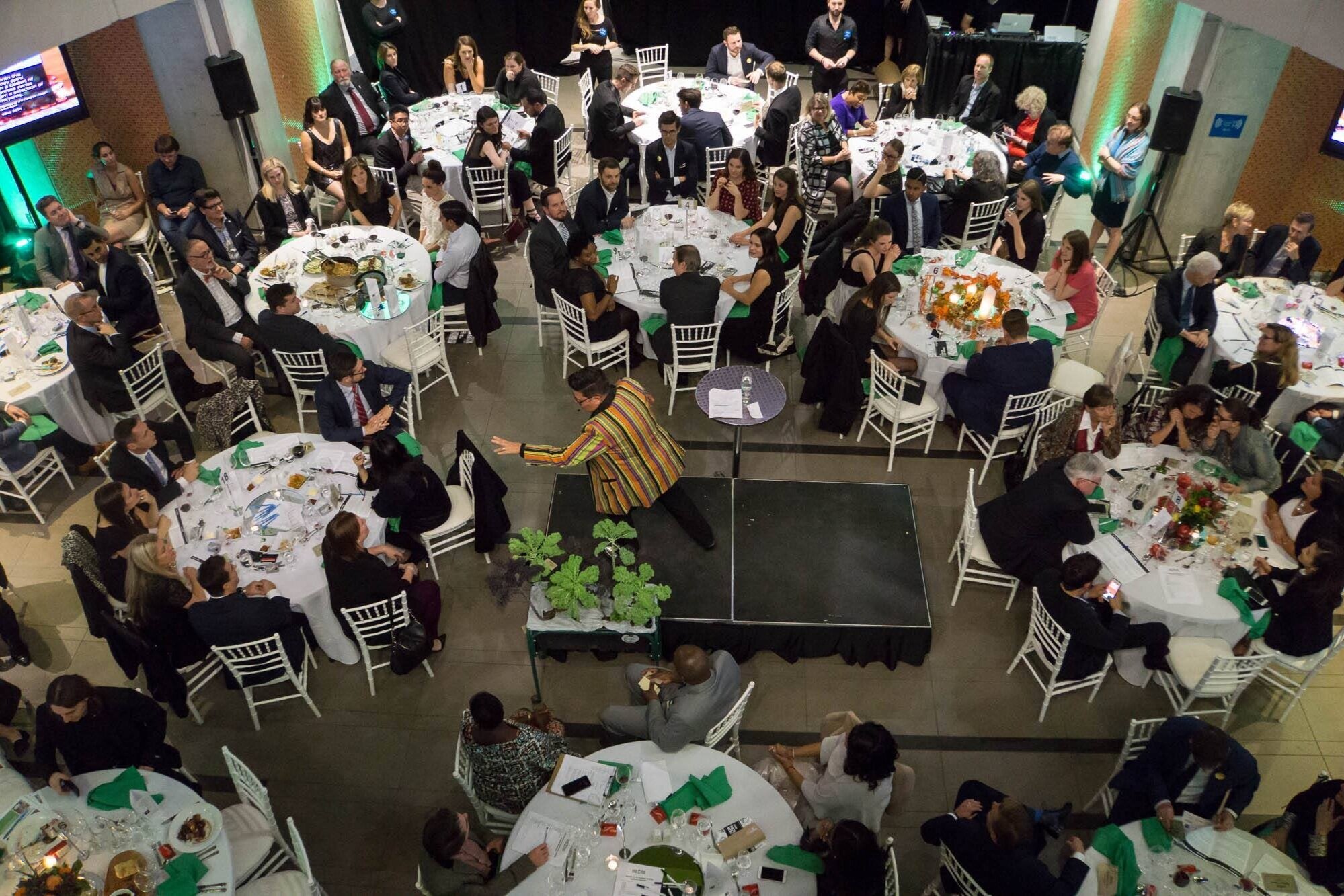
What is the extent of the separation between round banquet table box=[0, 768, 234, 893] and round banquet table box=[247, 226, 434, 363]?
3.50 m

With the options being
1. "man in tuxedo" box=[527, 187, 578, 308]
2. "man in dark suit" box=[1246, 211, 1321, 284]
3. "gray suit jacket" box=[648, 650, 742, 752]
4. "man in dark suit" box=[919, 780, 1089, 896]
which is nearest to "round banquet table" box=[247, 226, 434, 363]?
"man in tuxedo" box=[527, 187, 578, 308]

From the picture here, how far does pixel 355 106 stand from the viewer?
9.79m

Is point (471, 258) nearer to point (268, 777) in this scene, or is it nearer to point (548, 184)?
point (548, 184)

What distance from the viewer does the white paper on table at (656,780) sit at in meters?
4.32

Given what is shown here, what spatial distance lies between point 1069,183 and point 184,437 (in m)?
7.57

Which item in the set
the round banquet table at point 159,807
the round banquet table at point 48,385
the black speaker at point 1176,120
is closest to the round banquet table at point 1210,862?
the round banquet table at point 159,807

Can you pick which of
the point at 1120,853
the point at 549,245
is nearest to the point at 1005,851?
the point at 1120,853

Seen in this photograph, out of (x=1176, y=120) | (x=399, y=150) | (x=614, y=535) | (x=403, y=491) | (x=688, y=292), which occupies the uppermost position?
(x=1176, y=120)

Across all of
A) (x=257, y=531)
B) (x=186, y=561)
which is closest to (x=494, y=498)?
(x=257, y=531)

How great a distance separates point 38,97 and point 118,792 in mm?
7347

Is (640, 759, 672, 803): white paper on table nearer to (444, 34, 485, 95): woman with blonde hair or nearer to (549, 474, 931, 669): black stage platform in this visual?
(549, 474, 931, 669): black stage platform

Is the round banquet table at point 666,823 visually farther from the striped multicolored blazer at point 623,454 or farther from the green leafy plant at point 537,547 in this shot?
the striped multicolored blazer at point 623,454

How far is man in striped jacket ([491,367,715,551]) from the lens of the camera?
17.6 feet

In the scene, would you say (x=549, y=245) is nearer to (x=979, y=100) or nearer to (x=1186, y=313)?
(x=1186, y=313)
